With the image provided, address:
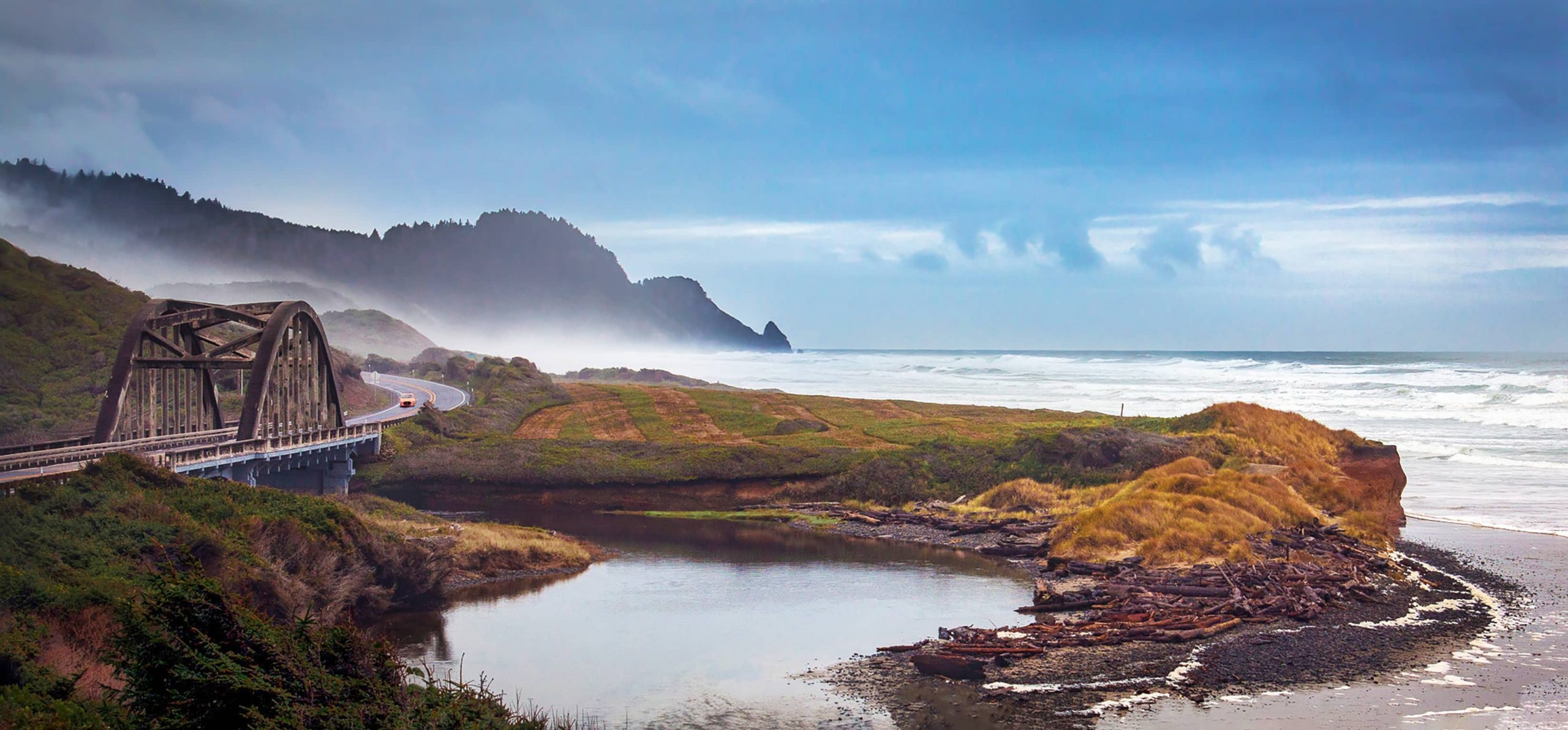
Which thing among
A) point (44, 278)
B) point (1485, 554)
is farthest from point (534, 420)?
point (1485, 554)

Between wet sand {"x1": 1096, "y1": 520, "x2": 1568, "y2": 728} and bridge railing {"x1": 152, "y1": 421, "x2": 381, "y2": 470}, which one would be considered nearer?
wet sand {"x1": 1096, "y1": 520, "x2": 1568, "y2": 728}

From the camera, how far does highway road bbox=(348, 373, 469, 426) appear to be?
228ft

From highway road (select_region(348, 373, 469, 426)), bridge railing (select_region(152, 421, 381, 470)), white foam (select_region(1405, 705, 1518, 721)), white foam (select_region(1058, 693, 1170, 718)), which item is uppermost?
bridge railing (select_region(152, 421, 381, 470))

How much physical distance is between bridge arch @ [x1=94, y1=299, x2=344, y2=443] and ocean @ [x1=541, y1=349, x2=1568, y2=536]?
47.4 meters

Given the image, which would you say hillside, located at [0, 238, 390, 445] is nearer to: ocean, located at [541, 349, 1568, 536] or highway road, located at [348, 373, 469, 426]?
highway road, located at [348, 373, 469, 426]

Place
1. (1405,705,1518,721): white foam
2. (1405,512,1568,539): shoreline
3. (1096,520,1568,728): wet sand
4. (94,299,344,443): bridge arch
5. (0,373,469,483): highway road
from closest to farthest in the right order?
(1096,520,1568,728): wet sand < (1405,705,1518,721): white foam < (0,373,469,483): highway road < (1405,512,1568,539): shoreline < (94,299,344,443): bridge arch

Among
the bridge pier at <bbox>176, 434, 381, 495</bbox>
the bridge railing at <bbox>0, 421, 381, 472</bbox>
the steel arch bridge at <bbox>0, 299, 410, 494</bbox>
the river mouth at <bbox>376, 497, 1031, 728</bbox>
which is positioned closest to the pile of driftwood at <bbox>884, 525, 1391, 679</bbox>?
the river mouth at <bbox>376, 497, 1031, 728</bbox>

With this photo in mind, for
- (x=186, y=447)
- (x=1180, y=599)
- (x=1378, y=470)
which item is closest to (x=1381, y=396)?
(x=1378, y=470)

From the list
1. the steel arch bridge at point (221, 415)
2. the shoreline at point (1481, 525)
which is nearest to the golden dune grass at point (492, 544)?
the steel arch bridge at point (221, 415)

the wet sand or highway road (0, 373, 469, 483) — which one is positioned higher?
highway road (0, 373, 469, 483)

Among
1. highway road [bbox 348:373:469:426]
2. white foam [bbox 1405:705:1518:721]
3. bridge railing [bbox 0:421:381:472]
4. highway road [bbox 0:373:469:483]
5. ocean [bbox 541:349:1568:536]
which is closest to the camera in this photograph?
white foam [bbox 1405:705:1518:721]

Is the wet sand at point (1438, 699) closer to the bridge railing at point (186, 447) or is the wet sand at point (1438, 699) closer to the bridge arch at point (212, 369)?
the bridge railing at point (186, 447)

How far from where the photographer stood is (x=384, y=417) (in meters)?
67.0

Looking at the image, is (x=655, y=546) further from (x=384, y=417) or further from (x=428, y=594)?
(x=384, y=417)
